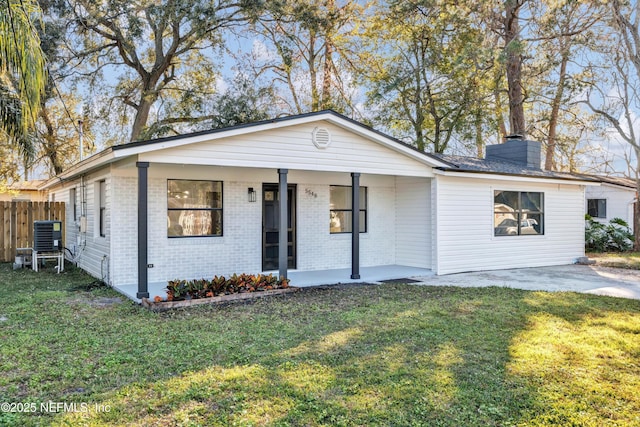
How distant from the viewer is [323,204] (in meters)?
Result: 10.7

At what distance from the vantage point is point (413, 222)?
11.1 metres

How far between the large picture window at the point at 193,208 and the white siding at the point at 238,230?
0.41ft

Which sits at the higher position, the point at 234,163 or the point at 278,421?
the point at 234,163

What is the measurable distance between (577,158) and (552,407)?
27211 mm

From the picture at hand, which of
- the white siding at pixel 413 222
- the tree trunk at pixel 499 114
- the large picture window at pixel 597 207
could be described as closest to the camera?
the white siding at pixel 413 222

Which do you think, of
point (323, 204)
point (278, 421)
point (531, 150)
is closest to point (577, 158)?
point (531, 150)

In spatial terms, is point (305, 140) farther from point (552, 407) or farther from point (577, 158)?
point (577, 158)

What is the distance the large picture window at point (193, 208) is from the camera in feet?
29.3

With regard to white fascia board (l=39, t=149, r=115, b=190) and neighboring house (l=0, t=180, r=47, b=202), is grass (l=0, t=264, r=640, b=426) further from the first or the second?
neighboring house (l=0, t=180, r=47, b=202)

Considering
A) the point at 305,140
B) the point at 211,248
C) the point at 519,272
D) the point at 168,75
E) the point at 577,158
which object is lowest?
the point at 519,272

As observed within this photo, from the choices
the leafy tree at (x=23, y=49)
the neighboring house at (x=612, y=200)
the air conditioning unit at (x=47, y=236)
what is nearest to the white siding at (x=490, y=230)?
the leafy tree at (x=23, y=49)

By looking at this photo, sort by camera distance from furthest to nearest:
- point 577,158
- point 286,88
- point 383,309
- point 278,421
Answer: point 577,158 < point 286,88 < point 383,309 < point 278,421

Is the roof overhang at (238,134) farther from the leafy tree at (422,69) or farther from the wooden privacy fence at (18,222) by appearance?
the leafy tree at (422,69)

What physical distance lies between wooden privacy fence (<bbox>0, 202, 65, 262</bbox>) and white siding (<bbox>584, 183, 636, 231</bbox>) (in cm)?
2308
